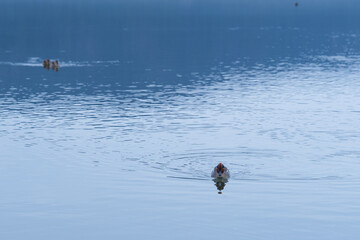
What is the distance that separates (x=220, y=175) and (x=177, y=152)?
444 inches

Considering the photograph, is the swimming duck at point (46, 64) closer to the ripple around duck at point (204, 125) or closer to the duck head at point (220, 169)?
the ripple around duck at point (204, 125)

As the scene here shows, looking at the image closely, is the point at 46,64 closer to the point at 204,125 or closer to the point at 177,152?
the point at 204,125

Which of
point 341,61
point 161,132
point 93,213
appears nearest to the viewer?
point 93,213

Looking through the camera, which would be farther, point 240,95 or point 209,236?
point 240,95

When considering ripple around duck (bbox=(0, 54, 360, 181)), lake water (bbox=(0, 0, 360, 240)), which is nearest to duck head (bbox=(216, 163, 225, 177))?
lake water (bbox=(0, 0, 360, 240))

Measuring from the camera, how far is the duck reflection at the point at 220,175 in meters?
57.2

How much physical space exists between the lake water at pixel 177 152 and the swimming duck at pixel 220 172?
846 millimetres

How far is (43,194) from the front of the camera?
183 feet

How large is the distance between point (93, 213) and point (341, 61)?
108 meters

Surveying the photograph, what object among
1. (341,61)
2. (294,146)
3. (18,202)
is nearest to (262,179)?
(294,146)

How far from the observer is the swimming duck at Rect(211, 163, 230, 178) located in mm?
57241

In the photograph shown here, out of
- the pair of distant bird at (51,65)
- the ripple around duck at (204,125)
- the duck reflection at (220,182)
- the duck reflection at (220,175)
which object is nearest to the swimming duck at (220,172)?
the duck reflection at (220,175)

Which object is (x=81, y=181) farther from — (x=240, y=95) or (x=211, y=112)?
(x=240, y=95)

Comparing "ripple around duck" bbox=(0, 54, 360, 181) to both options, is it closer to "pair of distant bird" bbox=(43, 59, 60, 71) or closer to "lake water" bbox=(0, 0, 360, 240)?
"lake water" bbox=(0, 0, 360, 240)
